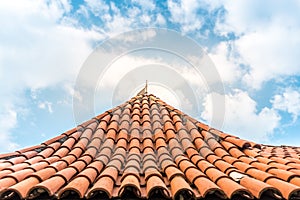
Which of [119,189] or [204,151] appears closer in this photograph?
[119,189]

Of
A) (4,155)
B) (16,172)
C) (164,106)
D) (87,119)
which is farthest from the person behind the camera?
(164,106)

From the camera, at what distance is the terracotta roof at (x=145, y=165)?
10.2ft

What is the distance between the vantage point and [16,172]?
372cm

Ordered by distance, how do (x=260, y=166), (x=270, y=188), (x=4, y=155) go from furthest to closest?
(x=4, y=155) → (x=260, y=166) → (x=270, y=188)

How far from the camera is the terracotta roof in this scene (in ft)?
10.2

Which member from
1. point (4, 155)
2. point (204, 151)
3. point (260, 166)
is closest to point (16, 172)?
point (4, 155)

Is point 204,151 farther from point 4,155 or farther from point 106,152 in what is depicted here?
point 4,155

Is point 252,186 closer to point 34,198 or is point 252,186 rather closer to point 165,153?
point 165,153

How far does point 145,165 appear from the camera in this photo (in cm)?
394

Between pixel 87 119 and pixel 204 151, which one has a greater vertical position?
pixel 87 119

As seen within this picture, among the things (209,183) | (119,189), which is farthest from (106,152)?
(209,183)

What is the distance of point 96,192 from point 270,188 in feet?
7.21

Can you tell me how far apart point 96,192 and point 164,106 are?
4467 millimetres

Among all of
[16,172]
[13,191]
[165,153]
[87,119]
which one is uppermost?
[87,119]
